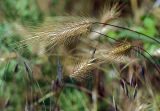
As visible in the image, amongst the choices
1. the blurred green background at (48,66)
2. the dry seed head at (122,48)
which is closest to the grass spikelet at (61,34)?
the dry seed head at (122,48)

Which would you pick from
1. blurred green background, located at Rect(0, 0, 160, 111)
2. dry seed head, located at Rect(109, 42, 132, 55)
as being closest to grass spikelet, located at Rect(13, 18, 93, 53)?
dry seed head, located at Rect(109, 42, 132, 55)

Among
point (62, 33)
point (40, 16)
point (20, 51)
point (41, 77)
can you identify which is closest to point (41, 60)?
point (41, 77)

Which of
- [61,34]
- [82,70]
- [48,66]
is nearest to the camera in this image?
[61,34]

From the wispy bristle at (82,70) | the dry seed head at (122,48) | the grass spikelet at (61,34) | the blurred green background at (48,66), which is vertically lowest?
the blurred green background at (48,66)

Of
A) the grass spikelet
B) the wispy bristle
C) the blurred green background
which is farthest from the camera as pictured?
the blurred green background

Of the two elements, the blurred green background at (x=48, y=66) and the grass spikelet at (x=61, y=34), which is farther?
the blurred green background at (x=48, y=66)

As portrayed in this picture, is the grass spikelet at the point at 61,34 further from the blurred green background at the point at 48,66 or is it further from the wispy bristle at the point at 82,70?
the blurred green background at the point at 48,66

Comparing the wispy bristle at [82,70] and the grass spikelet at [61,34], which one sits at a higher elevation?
the grass spikelet at [61,34]

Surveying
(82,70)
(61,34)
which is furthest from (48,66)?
(61,34)

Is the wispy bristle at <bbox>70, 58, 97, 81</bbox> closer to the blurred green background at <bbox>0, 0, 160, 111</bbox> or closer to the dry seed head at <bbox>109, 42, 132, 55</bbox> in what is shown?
the dry seed head at <bbox>109, 42, 132, 55</bbox>

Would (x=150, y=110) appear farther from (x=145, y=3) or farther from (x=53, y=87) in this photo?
(x=145, y=3)

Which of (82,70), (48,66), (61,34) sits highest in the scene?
(61,34)

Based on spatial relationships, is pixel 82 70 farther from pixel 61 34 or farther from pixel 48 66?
pixel 48 66
